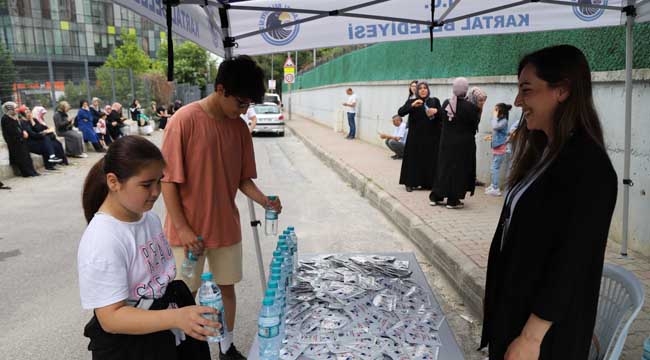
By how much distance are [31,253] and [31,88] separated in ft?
37.1

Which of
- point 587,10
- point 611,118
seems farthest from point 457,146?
point 587,10

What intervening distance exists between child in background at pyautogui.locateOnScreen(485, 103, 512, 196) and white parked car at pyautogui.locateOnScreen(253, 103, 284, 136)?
542 inches

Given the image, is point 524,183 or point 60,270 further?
point 60,270

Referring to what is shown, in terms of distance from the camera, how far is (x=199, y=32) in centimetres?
364

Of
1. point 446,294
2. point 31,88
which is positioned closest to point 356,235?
point 446,294

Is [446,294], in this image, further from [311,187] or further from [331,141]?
[331,141]

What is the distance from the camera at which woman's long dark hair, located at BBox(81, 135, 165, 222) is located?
1676 mm

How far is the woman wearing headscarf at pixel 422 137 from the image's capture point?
7.54 m

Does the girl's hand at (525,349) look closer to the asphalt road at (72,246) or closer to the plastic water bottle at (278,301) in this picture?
Answer: the plastic water bottle at (278,301)

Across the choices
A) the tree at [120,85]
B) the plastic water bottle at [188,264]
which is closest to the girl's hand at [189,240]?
the plastic water bottle at [188,264]

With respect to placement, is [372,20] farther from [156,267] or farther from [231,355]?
[156,267]

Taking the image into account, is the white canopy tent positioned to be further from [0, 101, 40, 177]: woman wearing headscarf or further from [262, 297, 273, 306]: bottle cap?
[0, 101, 40, 177]: woman wearing headscarf

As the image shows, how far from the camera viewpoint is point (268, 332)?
1921 mm

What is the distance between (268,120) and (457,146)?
47.8 ft
